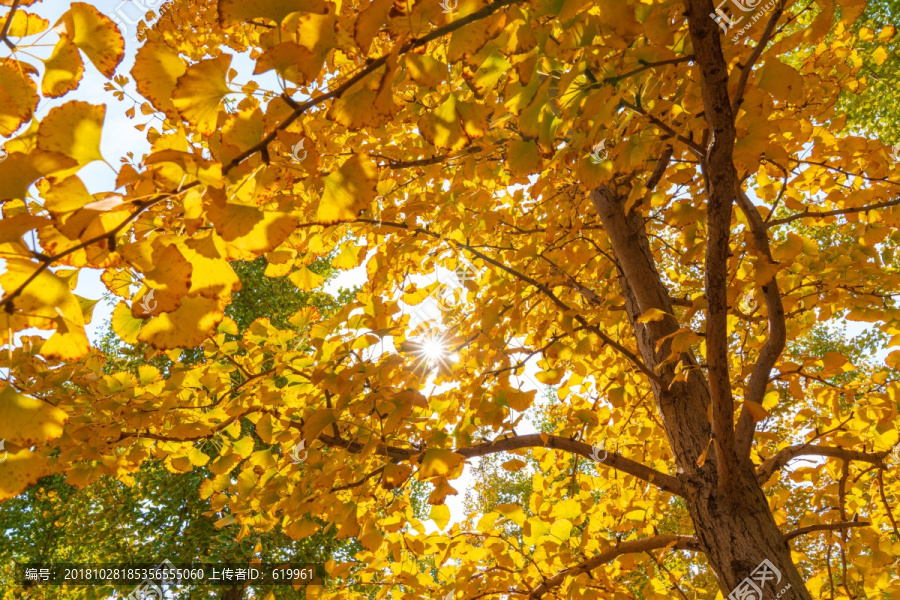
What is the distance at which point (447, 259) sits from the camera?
2.45m

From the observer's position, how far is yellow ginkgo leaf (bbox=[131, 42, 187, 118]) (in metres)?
0.68

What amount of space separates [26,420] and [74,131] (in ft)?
1.29

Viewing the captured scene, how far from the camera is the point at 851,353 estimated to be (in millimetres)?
6395

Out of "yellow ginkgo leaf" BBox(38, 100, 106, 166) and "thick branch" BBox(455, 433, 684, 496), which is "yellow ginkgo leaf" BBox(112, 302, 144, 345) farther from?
"thick branch" BBox(455, 433, 684, 496)

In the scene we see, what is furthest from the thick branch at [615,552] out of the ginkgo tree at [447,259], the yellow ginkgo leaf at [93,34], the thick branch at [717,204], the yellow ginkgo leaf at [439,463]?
the yellow ginkgo leaf at [93,34]

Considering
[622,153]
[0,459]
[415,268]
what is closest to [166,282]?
[0,459]

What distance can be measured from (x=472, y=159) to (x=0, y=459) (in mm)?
1462

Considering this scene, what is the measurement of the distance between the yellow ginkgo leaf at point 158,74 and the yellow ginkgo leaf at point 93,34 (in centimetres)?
10

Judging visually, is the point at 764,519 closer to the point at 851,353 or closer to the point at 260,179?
the point at 260,179

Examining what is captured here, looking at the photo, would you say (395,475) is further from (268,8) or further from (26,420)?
(268,8)

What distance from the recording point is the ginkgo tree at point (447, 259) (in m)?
0.63

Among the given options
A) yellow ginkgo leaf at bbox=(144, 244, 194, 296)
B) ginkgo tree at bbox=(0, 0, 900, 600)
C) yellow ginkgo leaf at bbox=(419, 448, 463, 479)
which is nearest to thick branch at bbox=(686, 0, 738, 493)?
ginkgo tree at bbox=(0, 0, 900, 600)

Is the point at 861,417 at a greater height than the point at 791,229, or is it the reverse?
the point at 791,229

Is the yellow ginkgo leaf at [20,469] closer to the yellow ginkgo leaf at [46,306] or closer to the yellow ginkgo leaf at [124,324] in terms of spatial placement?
the yellow ginkgo leaf at [46,306]
